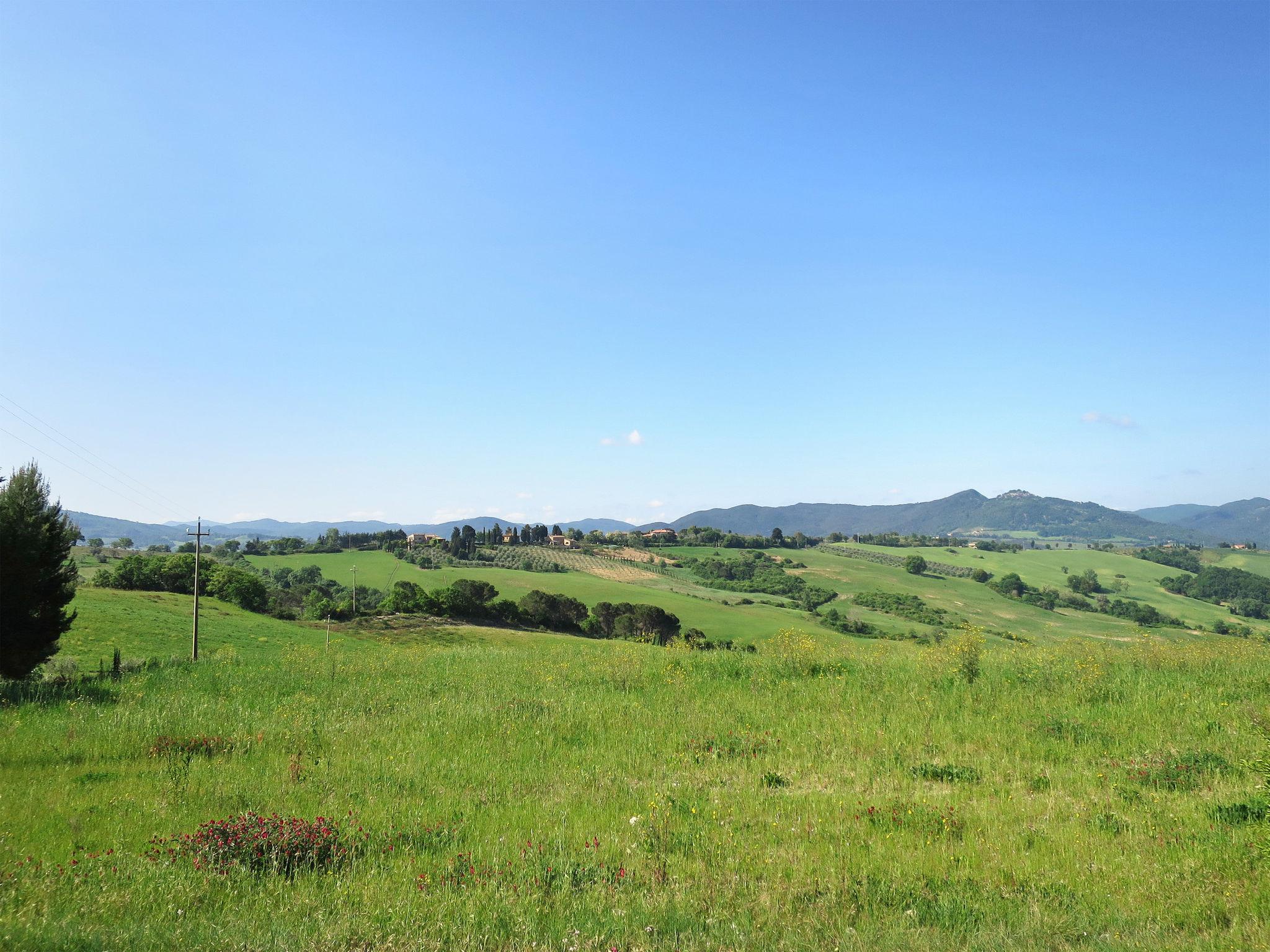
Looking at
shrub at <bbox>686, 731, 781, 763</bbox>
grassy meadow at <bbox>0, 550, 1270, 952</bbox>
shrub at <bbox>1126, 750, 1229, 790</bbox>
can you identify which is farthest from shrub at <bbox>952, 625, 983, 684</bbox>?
shrub at <bbox>686, 731, 781, 763</bbox>

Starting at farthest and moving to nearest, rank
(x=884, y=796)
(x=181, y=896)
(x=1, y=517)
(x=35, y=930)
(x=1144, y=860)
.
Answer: (x=1, y=517) → (x=884, y=796) → (x=1144, y=860) → (x=181, y=896) → (x=35, y=930)

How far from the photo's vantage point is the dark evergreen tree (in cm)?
1747

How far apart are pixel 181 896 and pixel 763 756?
336 inches

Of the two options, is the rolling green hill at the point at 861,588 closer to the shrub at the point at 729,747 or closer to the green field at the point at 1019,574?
the green field at the point at 1019,574

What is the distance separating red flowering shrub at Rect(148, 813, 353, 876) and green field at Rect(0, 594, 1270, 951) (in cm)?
21

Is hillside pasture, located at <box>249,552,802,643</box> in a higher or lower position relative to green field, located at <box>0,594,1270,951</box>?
lower

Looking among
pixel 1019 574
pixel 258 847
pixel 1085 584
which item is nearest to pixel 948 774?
pixel 258 847


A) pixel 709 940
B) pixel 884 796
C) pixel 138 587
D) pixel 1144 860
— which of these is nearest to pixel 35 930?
pixel 709 940

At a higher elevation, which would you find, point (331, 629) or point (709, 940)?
point (709, 940)

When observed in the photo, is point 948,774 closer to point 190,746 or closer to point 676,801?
point 676,801

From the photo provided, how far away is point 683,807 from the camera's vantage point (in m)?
8.86

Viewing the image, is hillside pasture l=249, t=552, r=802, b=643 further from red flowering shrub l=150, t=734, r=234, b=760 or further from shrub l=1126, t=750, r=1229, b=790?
red flowering shrub l=150, t=734, r=234, b=760

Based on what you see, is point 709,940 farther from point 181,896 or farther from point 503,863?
point 181,896

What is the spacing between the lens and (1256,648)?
17609 millimetres
